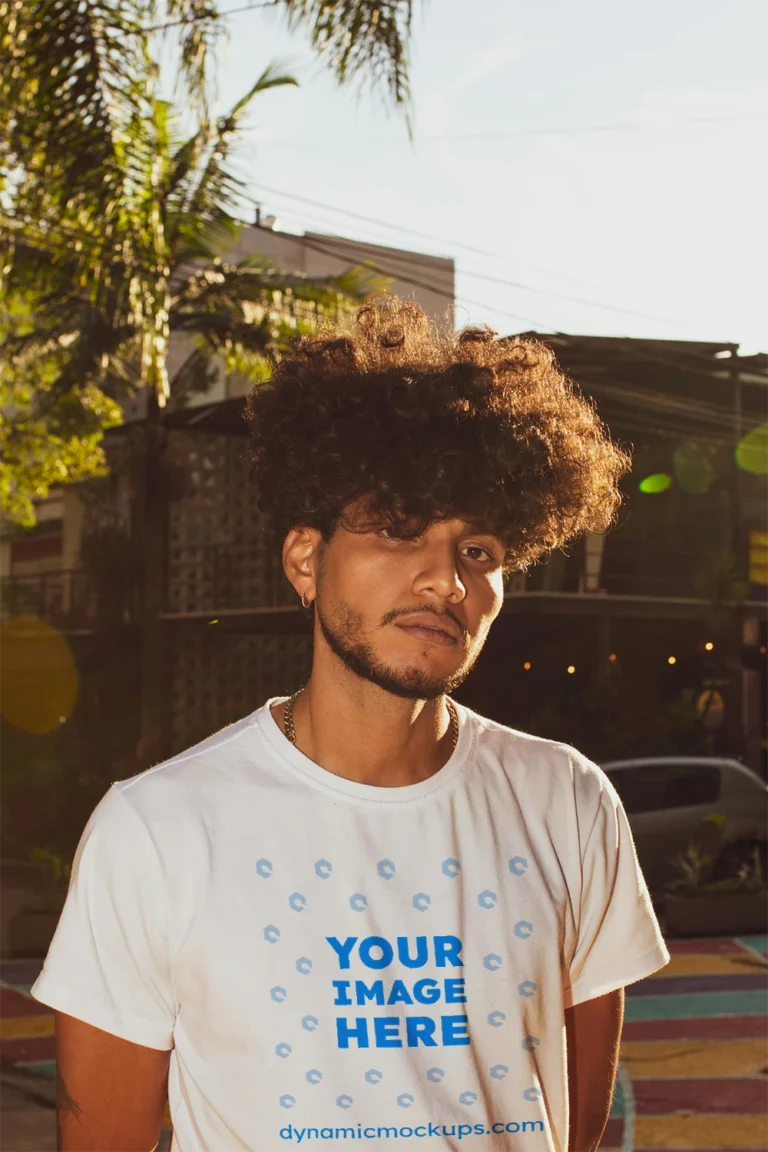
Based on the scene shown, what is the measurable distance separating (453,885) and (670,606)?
21688 millimetres

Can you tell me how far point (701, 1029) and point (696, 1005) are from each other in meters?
0.68

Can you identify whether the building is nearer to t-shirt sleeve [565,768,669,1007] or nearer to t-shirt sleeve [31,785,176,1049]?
t-shirt sleeve [565,768,669,1007]

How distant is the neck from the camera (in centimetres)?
213

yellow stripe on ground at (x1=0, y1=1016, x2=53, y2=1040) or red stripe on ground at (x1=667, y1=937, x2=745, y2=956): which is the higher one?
yellow stripe on ground at (x1=0, y1=1016, x2=53, y2=1040)

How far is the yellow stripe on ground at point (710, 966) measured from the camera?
10.4 m

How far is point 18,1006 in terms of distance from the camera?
9094 millimetres

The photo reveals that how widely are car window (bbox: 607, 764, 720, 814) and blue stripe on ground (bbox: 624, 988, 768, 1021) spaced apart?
11.8 ft

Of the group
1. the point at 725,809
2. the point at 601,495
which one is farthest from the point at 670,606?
the point at 601,495

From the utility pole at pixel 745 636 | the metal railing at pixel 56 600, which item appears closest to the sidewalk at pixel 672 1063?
the utility pole at pixel 745 636

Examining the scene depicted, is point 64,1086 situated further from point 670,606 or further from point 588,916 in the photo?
point 670,606

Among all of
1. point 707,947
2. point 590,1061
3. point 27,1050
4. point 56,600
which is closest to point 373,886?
point 590,1061

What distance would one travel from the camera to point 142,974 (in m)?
1.94

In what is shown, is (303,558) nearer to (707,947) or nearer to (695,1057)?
(695,1057)

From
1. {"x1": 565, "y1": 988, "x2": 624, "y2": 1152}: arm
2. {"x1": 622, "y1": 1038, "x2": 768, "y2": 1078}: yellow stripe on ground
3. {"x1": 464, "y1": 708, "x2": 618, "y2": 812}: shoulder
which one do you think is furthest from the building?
{"x1": 464, "y1": 708, "x2": 618, "y2": 812}: shoulder
